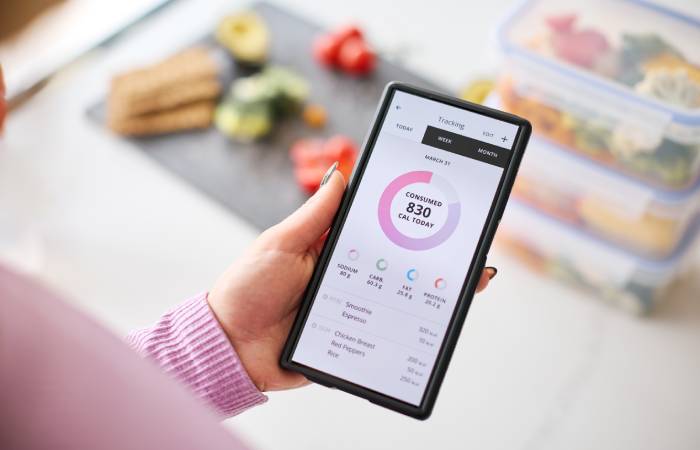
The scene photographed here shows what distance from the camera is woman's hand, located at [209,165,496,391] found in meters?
0.71

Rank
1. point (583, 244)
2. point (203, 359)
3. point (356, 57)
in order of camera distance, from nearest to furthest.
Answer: point (203, 359) < point (583, 244) < point (356, 57)

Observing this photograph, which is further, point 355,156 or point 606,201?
point 355,156

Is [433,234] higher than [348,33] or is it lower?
lower

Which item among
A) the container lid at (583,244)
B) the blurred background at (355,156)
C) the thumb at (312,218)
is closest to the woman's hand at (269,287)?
the thumb at (312,218)

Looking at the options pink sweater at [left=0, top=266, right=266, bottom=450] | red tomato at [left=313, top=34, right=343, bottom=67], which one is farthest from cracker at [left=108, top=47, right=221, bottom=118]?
pink sweater at [left=0, top=266, right=266, bottom=450]

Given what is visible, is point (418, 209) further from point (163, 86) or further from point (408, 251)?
point (163, 86)

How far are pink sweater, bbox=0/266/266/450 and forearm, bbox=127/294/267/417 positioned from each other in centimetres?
39

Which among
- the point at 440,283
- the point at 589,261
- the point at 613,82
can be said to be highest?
the point at 613,82

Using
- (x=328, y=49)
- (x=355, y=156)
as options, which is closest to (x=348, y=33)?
(x=328, y=49)

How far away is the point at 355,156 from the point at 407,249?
0.49 m

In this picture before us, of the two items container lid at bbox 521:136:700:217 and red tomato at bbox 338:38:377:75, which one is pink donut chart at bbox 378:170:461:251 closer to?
container lid at bbox 521:136:700:217

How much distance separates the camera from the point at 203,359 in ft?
2.26

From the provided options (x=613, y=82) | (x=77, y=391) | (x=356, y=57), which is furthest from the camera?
(x=356, y=57)

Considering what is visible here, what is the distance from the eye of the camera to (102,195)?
118cm
